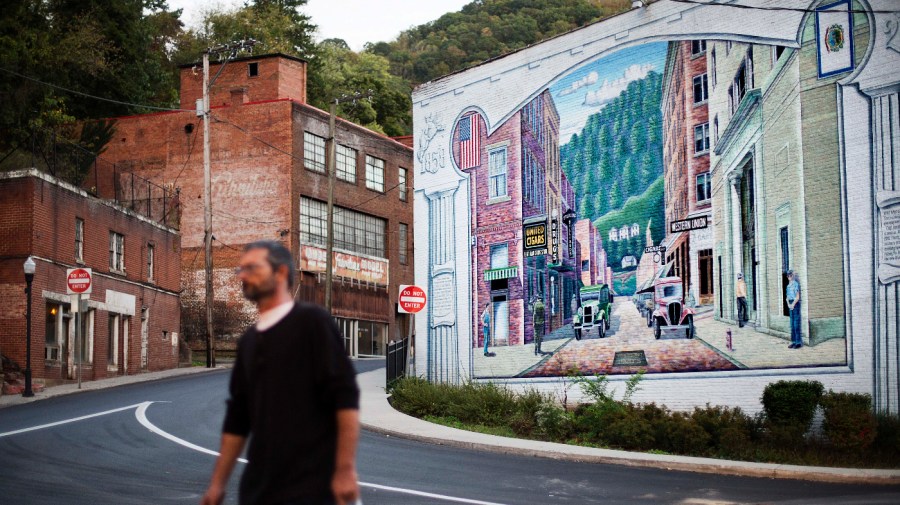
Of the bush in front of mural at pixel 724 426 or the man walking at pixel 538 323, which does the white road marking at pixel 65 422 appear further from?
the man walking at pixel 538 323

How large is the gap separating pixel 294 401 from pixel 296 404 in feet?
0.06

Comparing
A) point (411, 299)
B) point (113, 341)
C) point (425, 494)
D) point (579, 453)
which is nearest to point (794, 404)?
point (579, 453)

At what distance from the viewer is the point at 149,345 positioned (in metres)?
40.6

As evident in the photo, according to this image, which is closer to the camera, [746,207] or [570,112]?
[746,207]

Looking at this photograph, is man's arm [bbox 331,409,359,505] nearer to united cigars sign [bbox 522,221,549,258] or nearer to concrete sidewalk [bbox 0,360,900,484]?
concrete sidewalk [bbox 0,360,900,484]

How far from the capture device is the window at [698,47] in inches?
907

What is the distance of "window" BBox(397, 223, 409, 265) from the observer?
6019cm

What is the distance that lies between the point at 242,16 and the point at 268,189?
30.4 metres

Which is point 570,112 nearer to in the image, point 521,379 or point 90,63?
point 521,379

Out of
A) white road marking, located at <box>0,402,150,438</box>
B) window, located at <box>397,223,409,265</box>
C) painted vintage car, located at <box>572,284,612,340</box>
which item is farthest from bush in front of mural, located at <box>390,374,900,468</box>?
window, located at <box>397,223,409,265</box>

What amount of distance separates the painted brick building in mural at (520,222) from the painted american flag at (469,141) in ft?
0.09

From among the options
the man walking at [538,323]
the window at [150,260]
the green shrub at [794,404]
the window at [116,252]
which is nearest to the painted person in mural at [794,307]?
the green shrub at [794,404]

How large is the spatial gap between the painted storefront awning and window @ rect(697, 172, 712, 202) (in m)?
5.70

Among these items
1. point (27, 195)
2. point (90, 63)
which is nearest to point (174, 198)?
point (90, 63)
